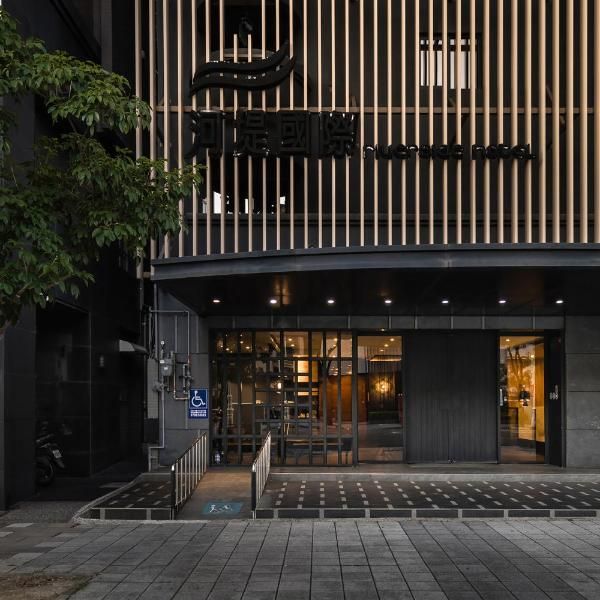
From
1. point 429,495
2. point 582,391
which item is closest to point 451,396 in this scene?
point 582,391

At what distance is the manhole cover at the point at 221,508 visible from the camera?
12.0m

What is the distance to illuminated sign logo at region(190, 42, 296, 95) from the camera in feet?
49.1

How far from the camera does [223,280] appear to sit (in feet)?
39.1

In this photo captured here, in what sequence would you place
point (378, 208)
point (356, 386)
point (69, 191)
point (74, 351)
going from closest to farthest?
point (69, 191)
point (378, 208)
point (356, 386)
point (74, 351)

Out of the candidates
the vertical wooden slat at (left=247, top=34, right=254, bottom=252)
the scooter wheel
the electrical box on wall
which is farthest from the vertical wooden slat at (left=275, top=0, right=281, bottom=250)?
the scooter wheel

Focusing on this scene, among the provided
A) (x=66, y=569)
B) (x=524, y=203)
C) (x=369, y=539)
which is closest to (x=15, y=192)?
(x=66, y=569)

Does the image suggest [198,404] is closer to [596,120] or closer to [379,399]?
[379,399]

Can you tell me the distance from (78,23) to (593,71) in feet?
36.5

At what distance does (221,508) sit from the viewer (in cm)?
1224

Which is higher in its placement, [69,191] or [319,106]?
[319,106]

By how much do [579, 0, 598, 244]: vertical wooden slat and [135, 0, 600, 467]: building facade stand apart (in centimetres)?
5

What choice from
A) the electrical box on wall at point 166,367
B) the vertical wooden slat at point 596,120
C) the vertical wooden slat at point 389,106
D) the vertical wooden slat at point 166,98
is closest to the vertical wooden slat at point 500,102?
A: the vertical wooden slat at point 596,120

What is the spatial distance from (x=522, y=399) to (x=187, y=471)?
26.9 ft

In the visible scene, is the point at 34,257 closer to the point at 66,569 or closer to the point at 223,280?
the point at 66,569
